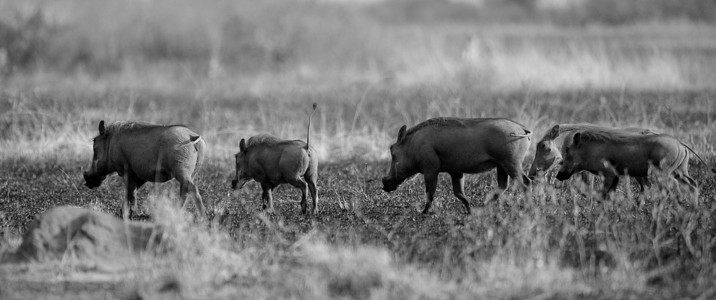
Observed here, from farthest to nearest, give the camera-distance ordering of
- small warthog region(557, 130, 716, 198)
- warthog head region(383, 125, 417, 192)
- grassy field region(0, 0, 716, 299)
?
warthog head region(383, 125, 417, 192), small warthog region(557, 130, 716, 198), grassy field region(0, 0, 716, 299)

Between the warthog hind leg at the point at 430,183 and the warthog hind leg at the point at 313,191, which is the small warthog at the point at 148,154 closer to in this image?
the warthog hind leg at the point at 313,191

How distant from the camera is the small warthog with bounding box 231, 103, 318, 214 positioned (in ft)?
30.7

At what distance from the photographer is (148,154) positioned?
31.1 ft

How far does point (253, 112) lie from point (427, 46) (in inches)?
415

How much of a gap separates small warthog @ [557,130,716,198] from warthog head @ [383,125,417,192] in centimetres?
130

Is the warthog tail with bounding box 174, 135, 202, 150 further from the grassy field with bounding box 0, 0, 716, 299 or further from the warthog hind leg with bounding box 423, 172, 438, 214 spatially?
the warthog hind leg with bounding box 423, 172, 438, 214

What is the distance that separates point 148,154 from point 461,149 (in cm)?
264

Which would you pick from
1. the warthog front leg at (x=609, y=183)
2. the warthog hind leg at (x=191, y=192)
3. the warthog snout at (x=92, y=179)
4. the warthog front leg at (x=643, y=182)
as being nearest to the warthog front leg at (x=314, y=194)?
the warthog hind leg at (x=191, y=192)

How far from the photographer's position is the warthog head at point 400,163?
382 inches

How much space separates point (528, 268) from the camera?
7.05 meters

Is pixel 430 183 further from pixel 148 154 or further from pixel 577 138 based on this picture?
pixel 148 154

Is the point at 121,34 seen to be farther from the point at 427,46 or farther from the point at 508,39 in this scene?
the point at 508,39

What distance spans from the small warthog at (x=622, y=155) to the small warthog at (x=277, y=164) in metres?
2.17

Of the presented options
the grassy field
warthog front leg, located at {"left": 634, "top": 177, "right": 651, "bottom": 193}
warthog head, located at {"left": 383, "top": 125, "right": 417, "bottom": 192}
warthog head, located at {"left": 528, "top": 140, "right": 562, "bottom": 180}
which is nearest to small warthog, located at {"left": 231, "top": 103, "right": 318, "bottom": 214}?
the grassy field
